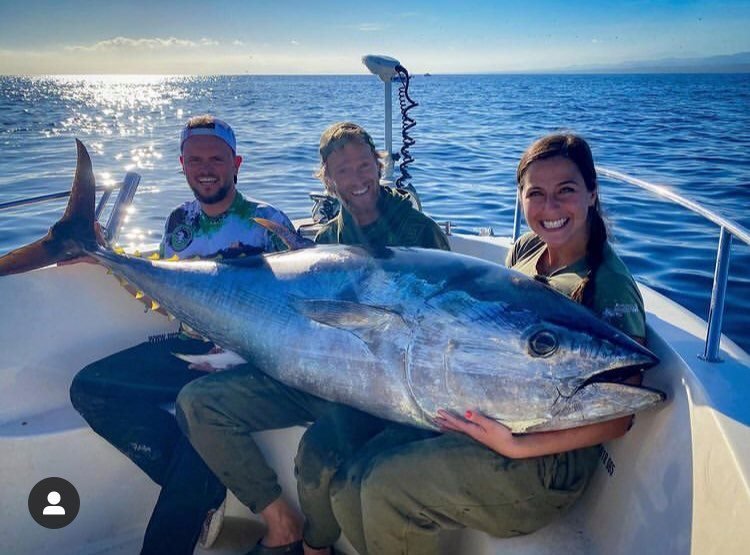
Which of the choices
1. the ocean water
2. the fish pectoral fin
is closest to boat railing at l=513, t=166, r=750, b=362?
the ocean water

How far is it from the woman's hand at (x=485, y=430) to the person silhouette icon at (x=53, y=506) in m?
1.90

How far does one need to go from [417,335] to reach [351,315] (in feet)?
0.88

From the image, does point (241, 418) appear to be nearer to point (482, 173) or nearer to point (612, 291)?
point (612, 291)

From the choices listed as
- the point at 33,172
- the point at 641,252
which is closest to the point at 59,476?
the point at 641,252

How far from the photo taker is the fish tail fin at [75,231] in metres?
2.85

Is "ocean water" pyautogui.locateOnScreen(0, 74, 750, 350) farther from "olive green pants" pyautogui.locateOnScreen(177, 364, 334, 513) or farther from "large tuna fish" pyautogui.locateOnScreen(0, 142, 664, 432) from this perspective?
"olive green pants" pyautogui.locateOnScreen(177, 364, 334, 513)

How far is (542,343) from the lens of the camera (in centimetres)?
167

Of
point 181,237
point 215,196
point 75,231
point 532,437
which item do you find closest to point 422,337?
point 532,437

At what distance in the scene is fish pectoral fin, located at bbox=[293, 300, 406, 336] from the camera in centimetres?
190

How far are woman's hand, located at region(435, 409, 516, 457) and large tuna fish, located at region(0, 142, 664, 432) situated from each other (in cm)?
3

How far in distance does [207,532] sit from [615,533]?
1.63 metres

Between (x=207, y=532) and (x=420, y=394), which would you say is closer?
(x=420, y=394)

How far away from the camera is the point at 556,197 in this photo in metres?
2.05

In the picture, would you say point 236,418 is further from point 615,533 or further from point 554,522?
point 615,533
